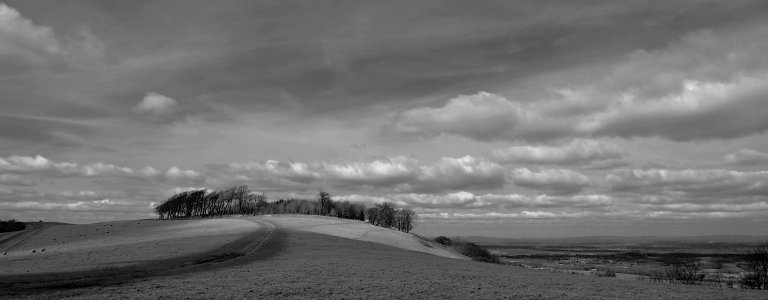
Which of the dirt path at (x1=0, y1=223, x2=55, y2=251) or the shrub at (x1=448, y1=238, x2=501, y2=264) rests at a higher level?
the dirt path at (x1=0, y1=223, x2=55, y2=251)

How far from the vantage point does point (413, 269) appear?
4122 cm

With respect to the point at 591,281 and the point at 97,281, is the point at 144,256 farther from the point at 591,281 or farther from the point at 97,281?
the point at 591,281

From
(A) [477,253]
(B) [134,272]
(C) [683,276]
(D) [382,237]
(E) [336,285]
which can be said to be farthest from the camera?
(A) [477,253]

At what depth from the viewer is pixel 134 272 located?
3466 centimetres

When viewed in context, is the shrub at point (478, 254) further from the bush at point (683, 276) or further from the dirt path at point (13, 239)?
the dirt path at point (13, 239)

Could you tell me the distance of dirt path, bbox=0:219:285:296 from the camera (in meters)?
28.0

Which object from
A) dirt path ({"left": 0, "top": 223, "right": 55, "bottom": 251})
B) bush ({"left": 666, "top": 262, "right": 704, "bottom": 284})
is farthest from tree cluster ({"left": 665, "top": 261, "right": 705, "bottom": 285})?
dirt path ({"left": 0, "top": 223, "right": 55, "bottom": 251})

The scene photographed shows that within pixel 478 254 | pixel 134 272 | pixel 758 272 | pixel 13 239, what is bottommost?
pixel 478 254

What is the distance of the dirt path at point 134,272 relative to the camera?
91.8ft

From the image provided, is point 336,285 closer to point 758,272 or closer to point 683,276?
point 683,276

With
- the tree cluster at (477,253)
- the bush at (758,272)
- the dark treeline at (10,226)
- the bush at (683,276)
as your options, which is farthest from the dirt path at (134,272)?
the dark treeline at (10,226)

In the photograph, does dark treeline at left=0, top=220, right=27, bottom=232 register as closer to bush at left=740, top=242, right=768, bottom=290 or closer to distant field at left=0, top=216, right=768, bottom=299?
distant field at left=0, top=216, right=768, bottom=299

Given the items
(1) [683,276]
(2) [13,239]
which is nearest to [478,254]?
(1) [683,276]

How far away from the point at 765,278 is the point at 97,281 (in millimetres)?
79588
